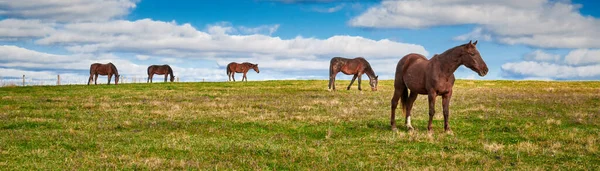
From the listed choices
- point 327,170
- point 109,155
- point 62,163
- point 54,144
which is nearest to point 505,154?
point 327,170

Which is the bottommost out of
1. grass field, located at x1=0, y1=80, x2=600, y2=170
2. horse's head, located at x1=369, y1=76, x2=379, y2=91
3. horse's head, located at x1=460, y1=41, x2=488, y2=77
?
grass field, located at x1=0, y1=80, x2=600, y2=170

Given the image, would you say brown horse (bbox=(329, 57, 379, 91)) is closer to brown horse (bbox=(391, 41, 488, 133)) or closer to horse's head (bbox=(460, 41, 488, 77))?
brown horse (bbox=(391, 41, 488, 133))

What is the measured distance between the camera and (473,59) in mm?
14062

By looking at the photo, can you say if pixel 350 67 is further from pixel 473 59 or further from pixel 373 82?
pixel 473 59

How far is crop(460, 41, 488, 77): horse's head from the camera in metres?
14.0

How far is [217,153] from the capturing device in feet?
40.0

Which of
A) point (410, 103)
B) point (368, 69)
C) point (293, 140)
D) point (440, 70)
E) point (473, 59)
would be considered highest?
point (368, 69)

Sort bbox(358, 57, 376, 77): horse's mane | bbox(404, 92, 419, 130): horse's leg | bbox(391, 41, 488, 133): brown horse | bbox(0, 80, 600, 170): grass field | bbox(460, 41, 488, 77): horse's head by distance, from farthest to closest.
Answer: bbox(358, 57, 376, 77): horse's mane → bbox(404, 92, 419, 130): horse's leg → bbox(391, 41, 488, 133): brown horse → bbox(460, 41, 488, 77): horse's head → bbox(0, 80, 600, 170): grass field

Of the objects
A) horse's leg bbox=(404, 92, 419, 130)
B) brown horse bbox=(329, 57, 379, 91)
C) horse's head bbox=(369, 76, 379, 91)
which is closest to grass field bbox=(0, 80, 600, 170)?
horse's leg bbox=(404, 92, 419, 130)

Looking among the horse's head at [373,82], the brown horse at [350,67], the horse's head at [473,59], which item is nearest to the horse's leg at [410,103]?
the horse's head at [473,59]

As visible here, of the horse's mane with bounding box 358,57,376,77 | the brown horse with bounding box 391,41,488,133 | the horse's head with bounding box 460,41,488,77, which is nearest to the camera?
the horse's head with bounding box 460,41,488,77

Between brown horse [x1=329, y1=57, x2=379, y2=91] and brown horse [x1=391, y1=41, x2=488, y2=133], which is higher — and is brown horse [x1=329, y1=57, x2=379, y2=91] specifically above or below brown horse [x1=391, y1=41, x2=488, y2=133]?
above

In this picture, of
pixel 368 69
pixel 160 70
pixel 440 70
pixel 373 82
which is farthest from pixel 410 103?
pixel 160 70

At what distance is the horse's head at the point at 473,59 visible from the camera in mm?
14016
